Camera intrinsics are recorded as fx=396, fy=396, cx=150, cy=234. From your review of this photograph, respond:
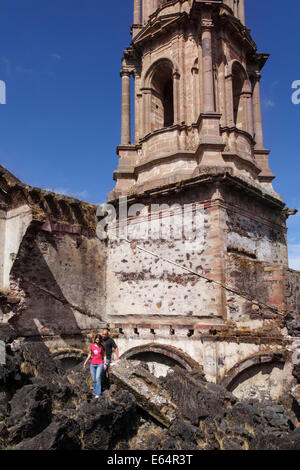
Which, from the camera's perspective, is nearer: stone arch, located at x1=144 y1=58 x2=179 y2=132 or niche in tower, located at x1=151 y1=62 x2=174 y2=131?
stone arch, located at x1=144 y1=58 x2=179 y2=132

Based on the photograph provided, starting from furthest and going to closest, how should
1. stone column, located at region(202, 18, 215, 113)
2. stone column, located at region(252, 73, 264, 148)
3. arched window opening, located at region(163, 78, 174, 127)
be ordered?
arched window opening, located at region(163, 78, 174, 127), stone column, located at region(252, 73, 264, 148), stone column, located at region(202, 18, 215, 113)

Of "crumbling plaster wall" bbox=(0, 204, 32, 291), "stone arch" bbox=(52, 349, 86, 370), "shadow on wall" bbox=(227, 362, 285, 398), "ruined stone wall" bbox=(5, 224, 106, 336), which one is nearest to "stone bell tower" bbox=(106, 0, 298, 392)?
"shadow on wall" bbox=(227, 362, 285, 398)

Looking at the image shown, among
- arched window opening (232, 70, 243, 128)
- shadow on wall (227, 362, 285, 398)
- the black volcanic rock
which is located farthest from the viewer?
arched window opening (232, 70, 243, 128)

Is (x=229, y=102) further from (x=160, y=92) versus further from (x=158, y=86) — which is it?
(x=158, y=86)

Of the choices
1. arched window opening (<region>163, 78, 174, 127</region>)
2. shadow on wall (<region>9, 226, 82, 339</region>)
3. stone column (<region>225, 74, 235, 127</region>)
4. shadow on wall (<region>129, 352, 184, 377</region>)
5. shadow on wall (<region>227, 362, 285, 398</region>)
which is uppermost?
arched window opening (<region>163, 78, 174, 127</region>)

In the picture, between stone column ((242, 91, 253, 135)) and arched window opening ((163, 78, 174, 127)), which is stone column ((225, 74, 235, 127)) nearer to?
stone column ((242, 91, 253, 135))

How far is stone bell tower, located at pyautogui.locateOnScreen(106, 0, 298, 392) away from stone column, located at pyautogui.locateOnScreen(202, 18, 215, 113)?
0.03 meters

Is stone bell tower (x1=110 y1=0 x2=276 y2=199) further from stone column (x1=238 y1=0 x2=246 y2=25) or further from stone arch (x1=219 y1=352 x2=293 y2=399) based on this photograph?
stone arch (x1=219 y1=352 x2=293 y2=399)

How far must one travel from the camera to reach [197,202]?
12.0 metres

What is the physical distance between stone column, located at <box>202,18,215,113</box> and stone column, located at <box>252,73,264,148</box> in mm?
3458

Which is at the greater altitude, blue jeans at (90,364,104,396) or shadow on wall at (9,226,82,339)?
shadow on wall at (9,226,82,339)

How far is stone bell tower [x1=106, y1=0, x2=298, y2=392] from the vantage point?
1102cm

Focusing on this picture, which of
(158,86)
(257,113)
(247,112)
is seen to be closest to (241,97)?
(247,112)

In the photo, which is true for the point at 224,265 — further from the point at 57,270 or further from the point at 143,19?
the point at 143,19
